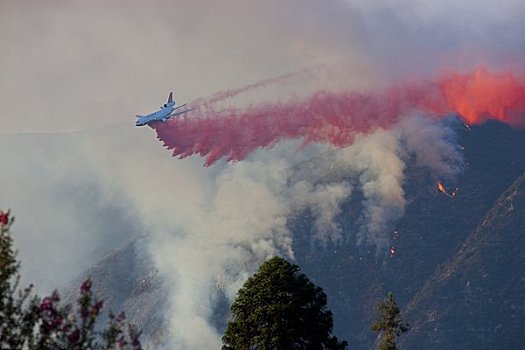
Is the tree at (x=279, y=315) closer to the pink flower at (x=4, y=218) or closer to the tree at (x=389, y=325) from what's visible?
the tree at (x=389, y=325)

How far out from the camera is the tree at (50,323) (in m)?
44.0

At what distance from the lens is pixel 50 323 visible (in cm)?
4422

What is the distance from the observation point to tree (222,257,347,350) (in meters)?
97.4

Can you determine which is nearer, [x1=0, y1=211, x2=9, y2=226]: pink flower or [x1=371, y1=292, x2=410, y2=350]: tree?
[x1=0, y1=211, x2=9, y2=226]: pink flower

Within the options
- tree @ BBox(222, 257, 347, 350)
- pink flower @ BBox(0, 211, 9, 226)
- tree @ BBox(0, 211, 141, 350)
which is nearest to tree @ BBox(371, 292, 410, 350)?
tree @ BBox(222, 257, 347, 350)

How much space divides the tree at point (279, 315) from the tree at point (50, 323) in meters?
52.6

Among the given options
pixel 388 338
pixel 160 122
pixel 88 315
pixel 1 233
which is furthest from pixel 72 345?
pixel 160 122

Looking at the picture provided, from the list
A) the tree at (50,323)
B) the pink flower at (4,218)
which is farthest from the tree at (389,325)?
the pink flower at (4,218)

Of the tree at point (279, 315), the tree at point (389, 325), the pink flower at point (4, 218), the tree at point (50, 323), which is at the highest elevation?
the tree at point (389, 325)

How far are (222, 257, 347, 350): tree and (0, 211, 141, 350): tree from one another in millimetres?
52647

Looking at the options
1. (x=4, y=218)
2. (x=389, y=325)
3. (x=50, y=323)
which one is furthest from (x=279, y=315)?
(x=4, y=218)

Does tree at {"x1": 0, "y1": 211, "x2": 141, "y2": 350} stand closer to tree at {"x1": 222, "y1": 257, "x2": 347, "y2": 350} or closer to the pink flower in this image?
the pink flower

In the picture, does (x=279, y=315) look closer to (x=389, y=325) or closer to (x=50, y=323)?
(x=389, y=325)

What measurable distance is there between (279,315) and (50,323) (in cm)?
5532
